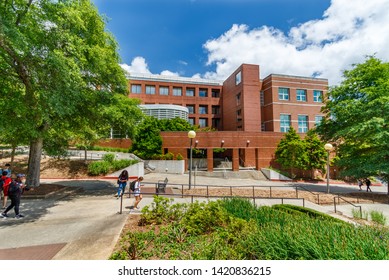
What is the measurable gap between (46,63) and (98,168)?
13.3 m

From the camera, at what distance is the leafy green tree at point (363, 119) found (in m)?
14.3

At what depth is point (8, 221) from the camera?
7.20 metres

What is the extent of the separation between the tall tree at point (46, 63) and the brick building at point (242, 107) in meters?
17.7

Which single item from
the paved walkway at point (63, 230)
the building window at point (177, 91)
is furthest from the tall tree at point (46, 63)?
the building window at point (177, 91)

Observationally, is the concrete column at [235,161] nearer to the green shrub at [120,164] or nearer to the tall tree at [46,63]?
the green shrub at [120,164]

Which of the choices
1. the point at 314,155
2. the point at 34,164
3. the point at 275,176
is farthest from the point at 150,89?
the point at 34,164

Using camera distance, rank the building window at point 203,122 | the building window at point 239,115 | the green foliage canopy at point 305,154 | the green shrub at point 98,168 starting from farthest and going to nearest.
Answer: the building window at point 203,122 → the building window at point 239,115 → the green foliage canopy at point 305,154 → the green shrub at point 98,168

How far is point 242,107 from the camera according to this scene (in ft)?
119

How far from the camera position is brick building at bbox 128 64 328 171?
29.1 m

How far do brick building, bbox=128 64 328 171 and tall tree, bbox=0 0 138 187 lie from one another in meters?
17.7

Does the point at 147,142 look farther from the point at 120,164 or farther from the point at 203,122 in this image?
the point at 203,122

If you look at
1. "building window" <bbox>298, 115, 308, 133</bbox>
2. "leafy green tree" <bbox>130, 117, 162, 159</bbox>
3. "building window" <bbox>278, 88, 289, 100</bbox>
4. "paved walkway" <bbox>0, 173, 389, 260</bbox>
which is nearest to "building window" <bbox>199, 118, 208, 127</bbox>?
"building window" <bbox>278, 88, 289, 100</bbox>
